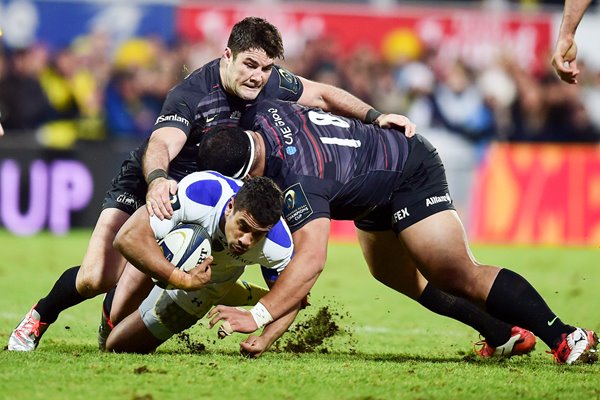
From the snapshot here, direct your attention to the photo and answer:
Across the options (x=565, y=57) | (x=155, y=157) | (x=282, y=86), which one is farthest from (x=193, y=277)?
(x=565, y=57)

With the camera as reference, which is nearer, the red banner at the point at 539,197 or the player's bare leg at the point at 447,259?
the player's bare leg at the point at 447,259

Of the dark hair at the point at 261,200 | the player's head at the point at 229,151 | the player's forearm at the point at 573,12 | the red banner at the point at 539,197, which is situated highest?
the player's forearm at the point at 573,12

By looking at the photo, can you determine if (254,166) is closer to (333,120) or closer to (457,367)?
(333,120)

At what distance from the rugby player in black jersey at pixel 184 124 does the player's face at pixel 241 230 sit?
0.96 m

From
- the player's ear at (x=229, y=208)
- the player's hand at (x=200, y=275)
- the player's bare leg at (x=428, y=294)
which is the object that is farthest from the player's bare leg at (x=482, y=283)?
the player's hand at (x=200, y=275)

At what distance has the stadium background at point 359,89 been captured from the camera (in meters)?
16.2

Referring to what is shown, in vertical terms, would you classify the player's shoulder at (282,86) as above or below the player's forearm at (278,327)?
above

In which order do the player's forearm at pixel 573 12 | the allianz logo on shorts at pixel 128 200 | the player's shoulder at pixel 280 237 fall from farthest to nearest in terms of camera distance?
the allianz logo on shorts at pixel 128 200 < the player's shoulder at pixel 280 237 < the player's forearm at pixel 573 12

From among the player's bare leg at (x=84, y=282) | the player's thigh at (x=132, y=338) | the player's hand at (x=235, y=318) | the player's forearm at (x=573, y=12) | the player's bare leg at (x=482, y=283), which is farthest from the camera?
the player's bare leg at (x=84, y=282)

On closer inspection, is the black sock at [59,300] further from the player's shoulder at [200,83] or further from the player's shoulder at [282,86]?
the player's shoulder at [282,86]

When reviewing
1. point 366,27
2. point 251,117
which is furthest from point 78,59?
point 251,117

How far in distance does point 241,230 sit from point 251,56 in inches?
64.1

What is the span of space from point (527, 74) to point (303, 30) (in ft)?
13.4

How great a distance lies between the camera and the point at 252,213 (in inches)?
243
